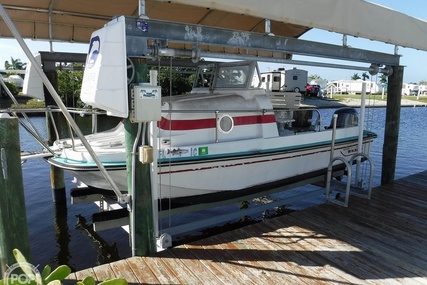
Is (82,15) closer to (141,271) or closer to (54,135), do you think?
(54,135)

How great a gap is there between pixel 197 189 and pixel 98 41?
3.30 meters

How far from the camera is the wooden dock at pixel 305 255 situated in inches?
151

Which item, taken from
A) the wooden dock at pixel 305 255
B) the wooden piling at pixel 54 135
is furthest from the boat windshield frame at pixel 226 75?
the wooden piling at pixel 54 135

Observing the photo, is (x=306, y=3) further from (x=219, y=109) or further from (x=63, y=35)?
(x=63, y=35)

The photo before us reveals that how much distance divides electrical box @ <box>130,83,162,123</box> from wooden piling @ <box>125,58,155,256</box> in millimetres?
223

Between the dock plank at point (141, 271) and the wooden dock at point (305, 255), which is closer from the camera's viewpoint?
the dock plank at point (141, 271)

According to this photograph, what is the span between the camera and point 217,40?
4.32 meters

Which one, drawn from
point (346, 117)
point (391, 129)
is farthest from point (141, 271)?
point (346, 117)

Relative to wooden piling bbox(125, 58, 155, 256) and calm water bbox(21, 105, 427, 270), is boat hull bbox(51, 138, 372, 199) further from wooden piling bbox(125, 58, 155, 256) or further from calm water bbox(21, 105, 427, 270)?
calm water bbox(21, 105, 427, 270)

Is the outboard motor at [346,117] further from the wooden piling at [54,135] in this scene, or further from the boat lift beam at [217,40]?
the wooden piling at [54,135]

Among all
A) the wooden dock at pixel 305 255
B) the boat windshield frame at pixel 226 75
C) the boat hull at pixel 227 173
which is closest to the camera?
the wooden dock at pixel 305 255

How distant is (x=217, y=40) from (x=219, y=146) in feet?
7.55

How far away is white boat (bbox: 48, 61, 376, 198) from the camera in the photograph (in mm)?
5676

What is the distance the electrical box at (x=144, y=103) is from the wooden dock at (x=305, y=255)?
6.02 ft
